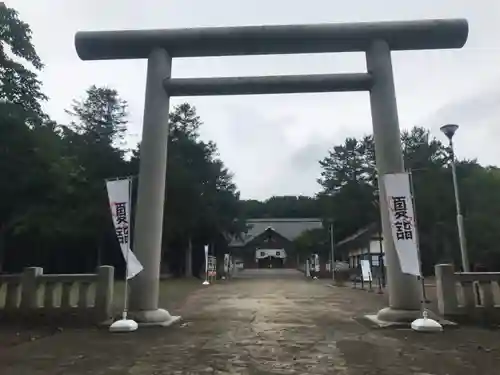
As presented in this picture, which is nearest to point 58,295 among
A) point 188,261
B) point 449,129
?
point 449,129

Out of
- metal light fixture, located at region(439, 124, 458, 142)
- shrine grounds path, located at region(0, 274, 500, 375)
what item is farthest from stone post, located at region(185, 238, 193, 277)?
shrine grounds path, located at region(0, 274, 500, 375)

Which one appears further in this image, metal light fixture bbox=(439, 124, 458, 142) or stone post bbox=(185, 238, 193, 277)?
stone post bbox=(185, 238, 193, 277)

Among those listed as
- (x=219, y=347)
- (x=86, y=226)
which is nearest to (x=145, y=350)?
(x=219, y=347)

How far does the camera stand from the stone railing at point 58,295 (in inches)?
352

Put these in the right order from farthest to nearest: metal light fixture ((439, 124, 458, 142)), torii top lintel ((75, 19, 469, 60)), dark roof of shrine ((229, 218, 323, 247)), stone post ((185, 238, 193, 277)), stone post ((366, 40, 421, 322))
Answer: dark roof of shrine ((229, 218, 323, 247)) → stone post ((185, 238, 193, 277)) → metal light fixture ((439, 124, 458, 142)) → torii top lintel ((75, 19, 469, 60)) → stone post ((366, 40, 421, 322))

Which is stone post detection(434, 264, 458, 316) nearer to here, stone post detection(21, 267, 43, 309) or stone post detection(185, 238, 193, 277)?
stone post detection(21, 267, 43, 309)

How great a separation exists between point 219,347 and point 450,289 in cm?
473

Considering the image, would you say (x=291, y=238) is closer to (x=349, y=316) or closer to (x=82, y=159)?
(x=82, y=159)

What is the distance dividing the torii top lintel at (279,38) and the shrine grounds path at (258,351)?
5488mm

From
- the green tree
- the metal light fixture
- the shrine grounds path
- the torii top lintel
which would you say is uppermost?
the green tree

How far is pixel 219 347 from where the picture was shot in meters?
6.64

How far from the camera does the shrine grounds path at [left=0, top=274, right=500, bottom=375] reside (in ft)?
17.2

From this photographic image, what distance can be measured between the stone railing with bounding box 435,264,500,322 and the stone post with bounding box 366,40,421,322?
1.91ft

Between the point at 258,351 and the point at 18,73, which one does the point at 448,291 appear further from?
the point at 18,73
